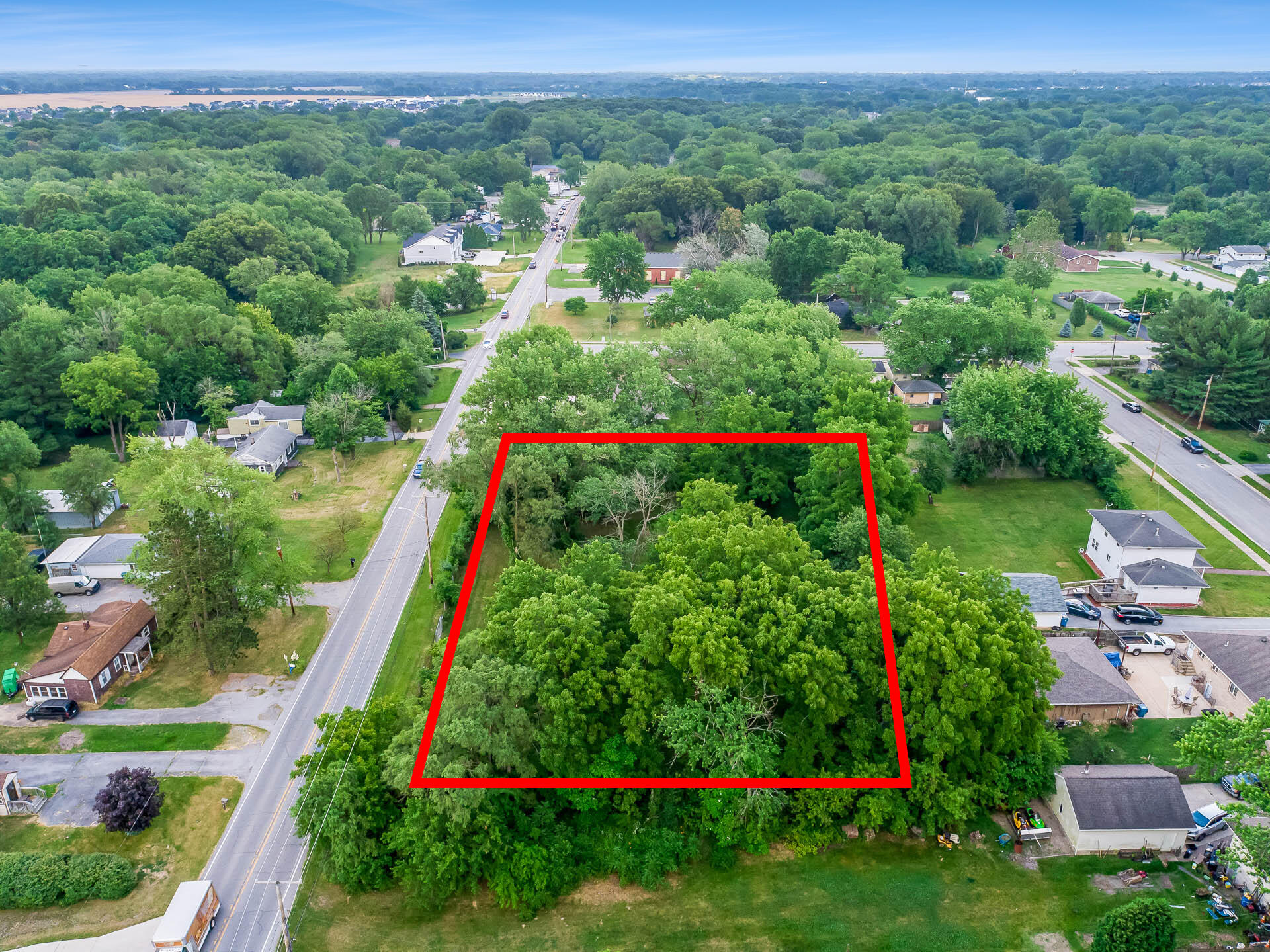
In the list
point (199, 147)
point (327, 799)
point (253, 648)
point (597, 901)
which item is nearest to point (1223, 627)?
point (597, 901)

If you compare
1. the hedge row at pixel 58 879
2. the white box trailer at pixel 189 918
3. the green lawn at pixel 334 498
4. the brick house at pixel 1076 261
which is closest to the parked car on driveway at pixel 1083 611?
the green lawn at pixel 334 498

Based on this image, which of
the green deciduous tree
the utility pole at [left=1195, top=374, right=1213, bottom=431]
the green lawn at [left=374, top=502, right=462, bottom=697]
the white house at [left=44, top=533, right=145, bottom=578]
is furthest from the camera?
the utility pole at [left=1195, top=374, right=1213, bottom=431]

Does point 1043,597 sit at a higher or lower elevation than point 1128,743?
higher

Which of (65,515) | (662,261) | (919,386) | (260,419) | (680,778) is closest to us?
(680,778)

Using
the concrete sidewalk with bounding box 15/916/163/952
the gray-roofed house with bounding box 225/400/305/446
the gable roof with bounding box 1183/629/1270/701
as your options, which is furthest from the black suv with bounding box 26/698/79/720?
the gable roof with bounding box 1183/629/1270/701

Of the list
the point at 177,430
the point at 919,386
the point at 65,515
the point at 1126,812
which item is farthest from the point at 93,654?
the point at 919,386

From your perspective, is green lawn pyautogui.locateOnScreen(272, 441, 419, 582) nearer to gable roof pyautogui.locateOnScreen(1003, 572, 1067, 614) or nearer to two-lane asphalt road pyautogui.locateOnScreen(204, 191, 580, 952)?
two-lane asphalt road pyautogui.locateOnScreen(204, 191, 580, 952)

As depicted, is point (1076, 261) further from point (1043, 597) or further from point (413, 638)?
point (413, 638)
